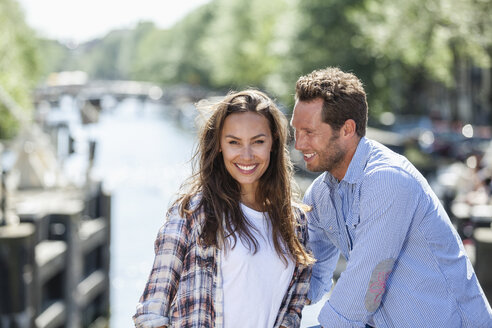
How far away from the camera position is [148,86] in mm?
94688

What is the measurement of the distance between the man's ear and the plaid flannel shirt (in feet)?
2.05

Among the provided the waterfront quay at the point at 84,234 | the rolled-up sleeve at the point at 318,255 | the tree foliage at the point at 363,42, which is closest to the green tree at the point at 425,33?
the tree foliage at the point at 363,42

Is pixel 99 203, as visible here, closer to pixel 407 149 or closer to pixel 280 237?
pixel 280 237

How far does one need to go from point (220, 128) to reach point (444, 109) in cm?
3959

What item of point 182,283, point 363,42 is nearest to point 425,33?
point 363,42

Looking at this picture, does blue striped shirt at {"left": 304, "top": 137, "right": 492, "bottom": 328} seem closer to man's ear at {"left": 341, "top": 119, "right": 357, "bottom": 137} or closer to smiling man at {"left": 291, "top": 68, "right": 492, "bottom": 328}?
smiling man at {"left": 291, "top": 68, "right": 492, "bottom": 328}

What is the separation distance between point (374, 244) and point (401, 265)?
143 millimetres

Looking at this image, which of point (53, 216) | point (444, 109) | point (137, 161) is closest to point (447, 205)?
point (53, 216)

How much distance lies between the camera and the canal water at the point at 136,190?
46.8 feet

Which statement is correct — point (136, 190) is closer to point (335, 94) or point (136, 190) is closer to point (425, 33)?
point (425, 33)

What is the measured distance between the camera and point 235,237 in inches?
98.8

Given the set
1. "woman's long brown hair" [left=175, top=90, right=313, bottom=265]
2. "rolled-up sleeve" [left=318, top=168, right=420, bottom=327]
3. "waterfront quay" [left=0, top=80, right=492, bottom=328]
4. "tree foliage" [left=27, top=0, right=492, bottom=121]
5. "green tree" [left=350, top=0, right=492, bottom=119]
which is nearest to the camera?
"rolled-up sleeve" [left=318, top=168, right=420, bottom=327]

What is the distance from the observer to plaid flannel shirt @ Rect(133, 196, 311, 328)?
243 cm

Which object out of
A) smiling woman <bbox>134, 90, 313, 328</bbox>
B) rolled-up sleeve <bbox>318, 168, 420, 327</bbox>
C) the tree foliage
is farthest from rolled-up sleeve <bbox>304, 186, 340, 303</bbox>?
the tree foliage
